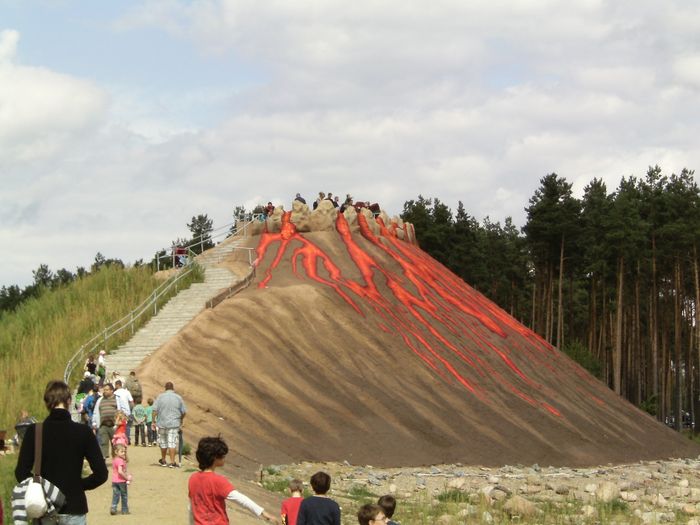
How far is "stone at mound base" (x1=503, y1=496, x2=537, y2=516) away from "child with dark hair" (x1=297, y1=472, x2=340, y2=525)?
15.1 m

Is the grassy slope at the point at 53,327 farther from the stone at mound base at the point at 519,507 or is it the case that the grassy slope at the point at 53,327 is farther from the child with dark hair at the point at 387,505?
the child with dark hair at the point at 387,505

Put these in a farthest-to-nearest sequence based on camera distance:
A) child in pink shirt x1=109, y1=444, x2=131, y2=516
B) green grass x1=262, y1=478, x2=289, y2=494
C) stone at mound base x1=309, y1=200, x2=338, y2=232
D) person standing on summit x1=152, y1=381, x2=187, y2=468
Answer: stone at mound base x1=309, y1=200, x2=338, y2=232 → green grass x1=262, y1=478, x2=289, y2=494 → person standing on summit x1=152, y1=381, x2=187, y2=468 → child in pink shirt x1=109, y1=444, x2=131, y2=516

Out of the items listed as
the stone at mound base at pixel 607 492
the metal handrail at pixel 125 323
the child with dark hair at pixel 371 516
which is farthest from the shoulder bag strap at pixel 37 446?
the metal handrail at pixel 125 323

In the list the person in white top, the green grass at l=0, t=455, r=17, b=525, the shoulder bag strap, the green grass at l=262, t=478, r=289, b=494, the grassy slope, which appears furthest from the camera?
the grassy slope

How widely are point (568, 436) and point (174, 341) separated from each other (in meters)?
16.1

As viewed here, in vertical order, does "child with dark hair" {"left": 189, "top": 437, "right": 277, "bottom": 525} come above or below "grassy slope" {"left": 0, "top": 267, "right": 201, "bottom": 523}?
below

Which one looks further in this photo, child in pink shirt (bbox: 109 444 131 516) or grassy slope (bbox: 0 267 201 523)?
grassy slope (bbox: 0 267 201 523)

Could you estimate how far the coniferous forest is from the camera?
63.6 meters

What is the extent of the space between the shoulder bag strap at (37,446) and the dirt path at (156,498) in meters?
8.18

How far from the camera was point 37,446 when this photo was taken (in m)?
8.81

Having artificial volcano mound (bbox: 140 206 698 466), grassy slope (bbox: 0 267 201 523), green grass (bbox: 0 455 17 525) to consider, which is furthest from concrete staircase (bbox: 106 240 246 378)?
green grass (bbox: 0 455 17 525)

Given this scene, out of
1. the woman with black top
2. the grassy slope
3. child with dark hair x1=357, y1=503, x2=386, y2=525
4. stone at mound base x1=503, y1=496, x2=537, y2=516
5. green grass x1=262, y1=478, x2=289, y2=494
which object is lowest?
stone at mound base x1=503, y1=496, x2=537, y2=516

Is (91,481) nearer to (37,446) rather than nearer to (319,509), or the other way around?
(37,446)

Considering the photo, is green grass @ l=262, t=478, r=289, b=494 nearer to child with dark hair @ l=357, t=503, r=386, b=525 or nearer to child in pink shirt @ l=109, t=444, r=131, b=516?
child in pink shirt @ l=109, t=444, r=131, b=516
